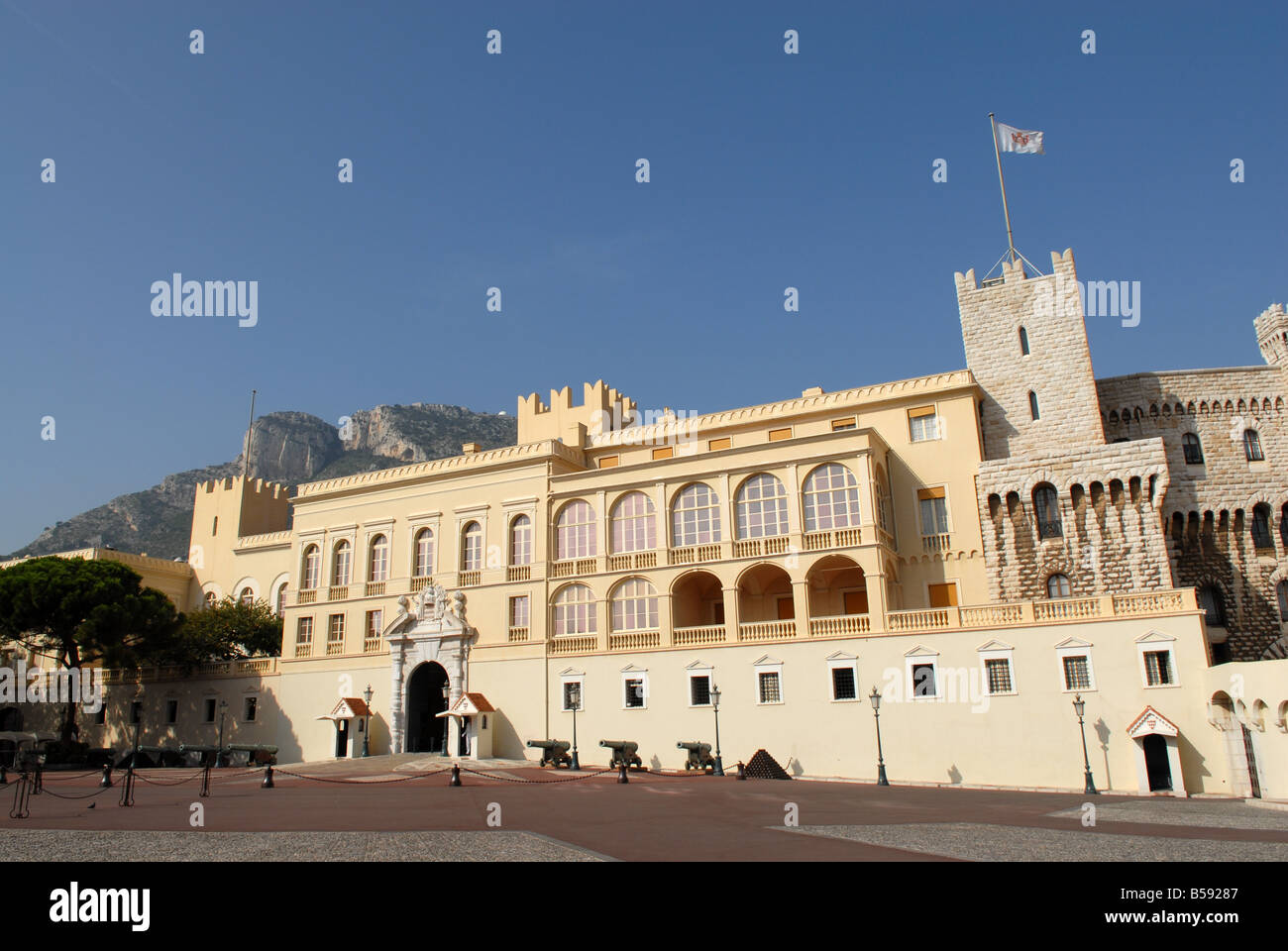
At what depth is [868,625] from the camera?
32906mm

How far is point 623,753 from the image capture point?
3334 centimetres

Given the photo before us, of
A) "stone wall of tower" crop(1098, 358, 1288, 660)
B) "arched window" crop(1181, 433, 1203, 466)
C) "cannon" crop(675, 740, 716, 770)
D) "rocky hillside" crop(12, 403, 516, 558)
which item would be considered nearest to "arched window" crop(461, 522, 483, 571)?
"cannon" crop(675, 740, 716, 770)

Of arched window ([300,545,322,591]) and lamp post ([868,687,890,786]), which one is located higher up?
arched window ([300,545,322,591])

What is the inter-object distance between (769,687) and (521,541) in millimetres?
14123

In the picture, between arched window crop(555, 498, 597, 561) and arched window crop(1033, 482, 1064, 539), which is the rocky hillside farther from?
arched window crop(1033, 482, 1064, 539)

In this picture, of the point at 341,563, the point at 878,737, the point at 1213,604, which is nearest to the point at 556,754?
the point at 878,737

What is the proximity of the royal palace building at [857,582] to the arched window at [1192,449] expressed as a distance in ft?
0.40

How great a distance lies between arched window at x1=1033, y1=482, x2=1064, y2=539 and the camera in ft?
113

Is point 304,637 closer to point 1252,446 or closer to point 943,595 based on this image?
point 943,595

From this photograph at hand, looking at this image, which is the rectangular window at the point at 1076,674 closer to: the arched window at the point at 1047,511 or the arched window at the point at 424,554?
the arched window at the point at 1047,511

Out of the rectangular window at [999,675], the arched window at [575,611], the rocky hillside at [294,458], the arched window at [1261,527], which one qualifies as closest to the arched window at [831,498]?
the rectangular window at [999,675]

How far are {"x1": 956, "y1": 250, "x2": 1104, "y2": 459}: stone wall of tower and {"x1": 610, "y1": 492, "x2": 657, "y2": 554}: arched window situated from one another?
14.9 metres

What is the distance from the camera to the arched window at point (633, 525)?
3878 cm
